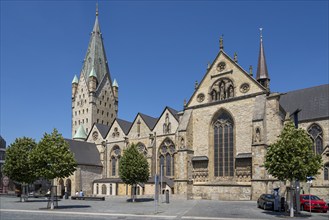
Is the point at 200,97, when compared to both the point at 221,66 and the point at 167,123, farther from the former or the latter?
the point at 167,123

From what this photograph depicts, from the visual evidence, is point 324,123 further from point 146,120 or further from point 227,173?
point 146,120

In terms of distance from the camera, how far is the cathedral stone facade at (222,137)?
3634cm

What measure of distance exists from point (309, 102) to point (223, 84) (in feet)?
38.7

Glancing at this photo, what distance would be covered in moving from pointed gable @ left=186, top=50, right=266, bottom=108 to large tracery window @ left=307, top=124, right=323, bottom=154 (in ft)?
30.9

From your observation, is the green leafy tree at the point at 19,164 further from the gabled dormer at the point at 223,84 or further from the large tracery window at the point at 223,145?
the large tracery window at the point at 223,145

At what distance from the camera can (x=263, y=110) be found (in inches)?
1426

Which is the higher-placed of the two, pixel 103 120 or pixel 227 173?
pixel 103 120

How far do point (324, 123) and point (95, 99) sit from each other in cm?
5479

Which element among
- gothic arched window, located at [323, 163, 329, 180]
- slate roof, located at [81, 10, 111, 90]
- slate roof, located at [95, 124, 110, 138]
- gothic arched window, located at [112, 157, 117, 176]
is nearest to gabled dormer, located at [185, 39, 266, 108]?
gothic arched window, located at [323, 163, 329, 180]

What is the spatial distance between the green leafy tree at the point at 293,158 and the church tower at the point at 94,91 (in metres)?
61.0

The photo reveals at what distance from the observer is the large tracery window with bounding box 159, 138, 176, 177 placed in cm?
4881

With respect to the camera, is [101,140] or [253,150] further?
[101,140]

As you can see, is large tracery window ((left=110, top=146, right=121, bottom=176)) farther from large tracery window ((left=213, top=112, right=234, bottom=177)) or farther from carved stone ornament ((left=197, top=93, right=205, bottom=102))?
large tracery window ((left=213, top=112, right=234, bottom=177))

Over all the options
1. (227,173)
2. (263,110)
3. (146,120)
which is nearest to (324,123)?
(263,110)
